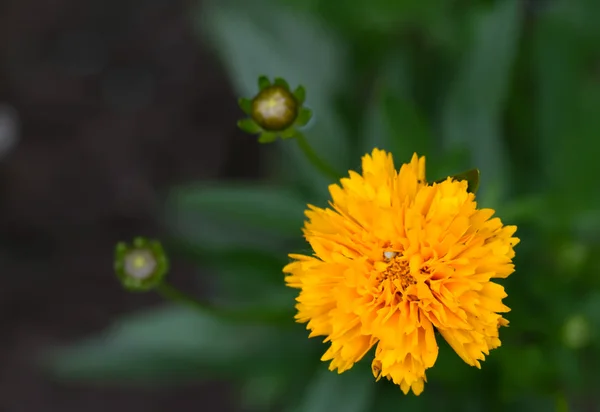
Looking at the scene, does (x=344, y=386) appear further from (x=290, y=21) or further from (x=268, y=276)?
(x=290, y=21)

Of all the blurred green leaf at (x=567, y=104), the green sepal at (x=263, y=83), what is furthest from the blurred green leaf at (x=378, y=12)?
the green sepal at (x=263, y=83)

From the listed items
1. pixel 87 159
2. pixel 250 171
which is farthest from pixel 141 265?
pixel 87 159

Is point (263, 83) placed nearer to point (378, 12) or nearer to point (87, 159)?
point (378, 12)

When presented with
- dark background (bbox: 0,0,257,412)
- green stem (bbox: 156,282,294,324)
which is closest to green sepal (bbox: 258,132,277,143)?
green stem (bbox: 156,282,294,324)

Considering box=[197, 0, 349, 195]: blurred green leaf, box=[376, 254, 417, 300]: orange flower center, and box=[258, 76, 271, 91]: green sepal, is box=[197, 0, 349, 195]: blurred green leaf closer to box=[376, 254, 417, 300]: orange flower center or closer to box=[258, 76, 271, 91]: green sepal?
box=[258, 76, 271, 91]: green sepal

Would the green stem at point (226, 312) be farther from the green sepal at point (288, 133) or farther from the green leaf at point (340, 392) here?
the green sepal at point (288, 133)

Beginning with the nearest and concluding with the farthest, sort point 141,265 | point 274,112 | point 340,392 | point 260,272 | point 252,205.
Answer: point 274,112, point 141,265, point 340,392, point 252,205, point 260,272

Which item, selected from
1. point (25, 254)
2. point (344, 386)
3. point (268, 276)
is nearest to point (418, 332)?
point (344, 386)
